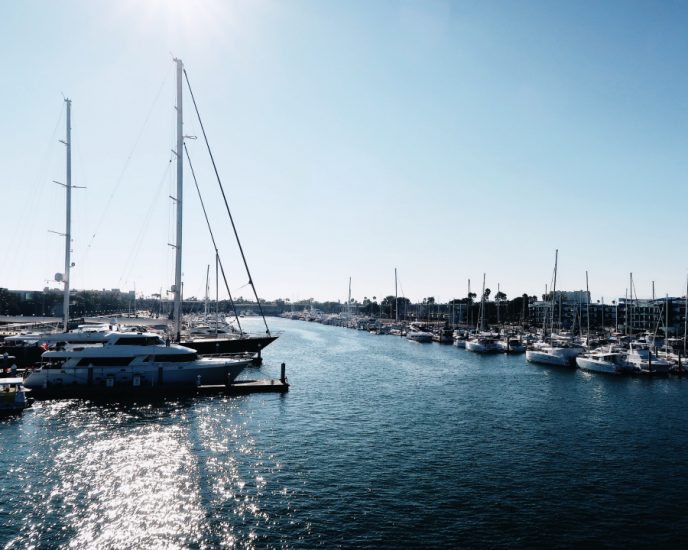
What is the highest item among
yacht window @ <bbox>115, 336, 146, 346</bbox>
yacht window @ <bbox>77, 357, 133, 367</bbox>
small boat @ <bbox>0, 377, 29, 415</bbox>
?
yacht window @ <bbox>115, 336, 146, 346</bbox>

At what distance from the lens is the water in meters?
20.3

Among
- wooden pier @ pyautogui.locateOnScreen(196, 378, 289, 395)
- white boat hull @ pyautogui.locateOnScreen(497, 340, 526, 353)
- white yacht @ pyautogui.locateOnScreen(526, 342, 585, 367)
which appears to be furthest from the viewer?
white boat hull @ pyautogui.locateOnScreen(497, 340, 526, 353)

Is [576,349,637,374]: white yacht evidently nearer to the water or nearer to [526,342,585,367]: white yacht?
[526,342,585,367]: white yacht

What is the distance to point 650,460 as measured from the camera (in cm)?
3069

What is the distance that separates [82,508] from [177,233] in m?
35.8

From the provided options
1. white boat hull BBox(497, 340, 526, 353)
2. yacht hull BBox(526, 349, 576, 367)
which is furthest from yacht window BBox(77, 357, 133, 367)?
white boat hull BBox(497, 340, 526, 353)

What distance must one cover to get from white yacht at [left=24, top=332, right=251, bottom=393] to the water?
3.18 meters

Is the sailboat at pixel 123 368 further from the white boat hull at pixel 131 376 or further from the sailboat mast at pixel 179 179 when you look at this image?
the sailboat mast at pixel 179 179

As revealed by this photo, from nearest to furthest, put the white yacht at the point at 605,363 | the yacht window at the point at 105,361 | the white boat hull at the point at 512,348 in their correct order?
1. the yacht window at the point at 105,361
2. the white yacht at the point at 605,363
3. the white boat hull at the point at 512,348

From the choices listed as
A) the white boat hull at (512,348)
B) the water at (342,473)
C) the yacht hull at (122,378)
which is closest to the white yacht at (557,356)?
the white boat hull at (512,348)

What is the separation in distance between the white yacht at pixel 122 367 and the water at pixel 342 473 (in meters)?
3.18

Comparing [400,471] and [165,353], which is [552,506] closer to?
[400,471]

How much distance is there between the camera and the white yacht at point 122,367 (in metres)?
44.8

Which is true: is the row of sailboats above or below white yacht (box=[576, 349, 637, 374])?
above
